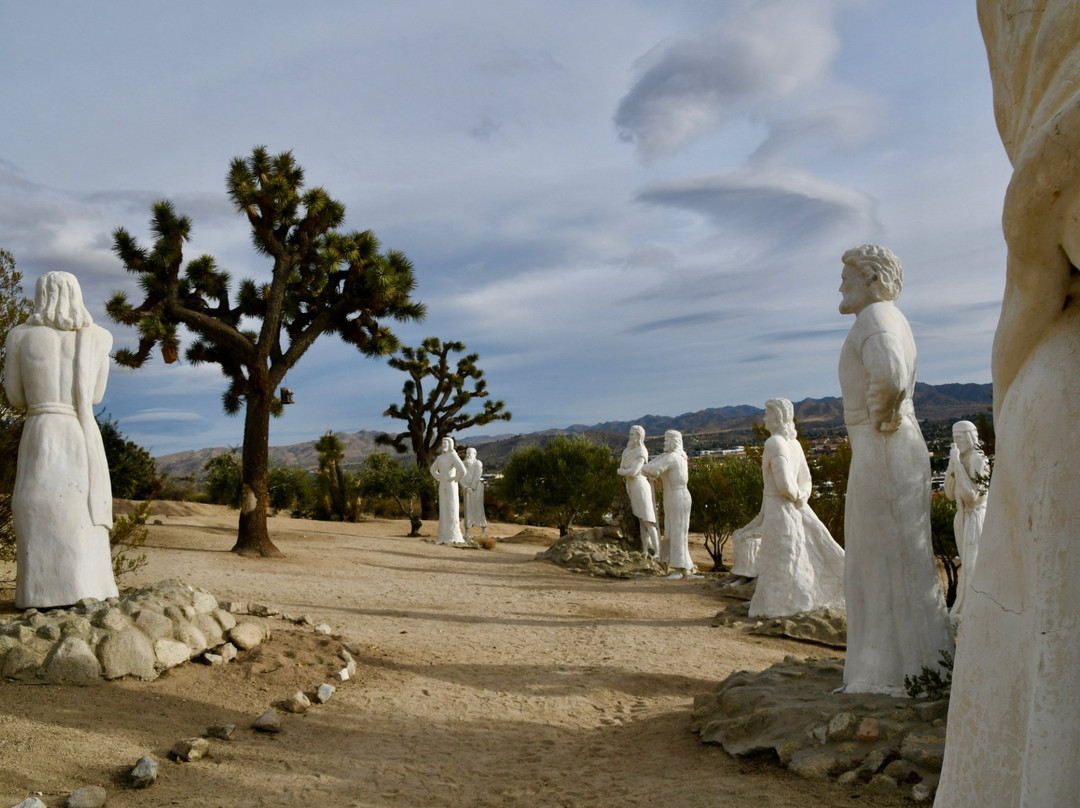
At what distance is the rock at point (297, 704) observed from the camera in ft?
17.9

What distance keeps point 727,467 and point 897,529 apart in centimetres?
1721

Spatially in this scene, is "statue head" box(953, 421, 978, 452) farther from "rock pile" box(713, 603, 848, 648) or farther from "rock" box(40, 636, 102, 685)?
"rock" box(40, 636, 102, 685)

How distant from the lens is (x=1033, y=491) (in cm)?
175

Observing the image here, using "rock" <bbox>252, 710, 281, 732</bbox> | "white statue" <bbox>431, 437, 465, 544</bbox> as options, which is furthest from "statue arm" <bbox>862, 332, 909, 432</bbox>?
"white statue" <bbox>431, 437, 465, 544</bbox>

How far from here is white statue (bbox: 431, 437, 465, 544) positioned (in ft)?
69.5

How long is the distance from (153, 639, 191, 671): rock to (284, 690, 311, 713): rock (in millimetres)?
927

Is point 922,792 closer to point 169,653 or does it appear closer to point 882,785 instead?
point 882,785

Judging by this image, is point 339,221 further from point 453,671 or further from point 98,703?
point 98,703

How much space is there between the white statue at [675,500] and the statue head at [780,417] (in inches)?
193

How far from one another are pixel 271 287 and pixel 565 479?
14756 millimetres

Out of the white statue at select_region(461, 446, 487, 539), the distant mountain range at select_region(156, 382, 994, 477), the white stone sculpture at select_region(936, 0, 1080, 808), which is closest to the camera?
the white stone sculpture at select_region(936, 0, 1080, 808)

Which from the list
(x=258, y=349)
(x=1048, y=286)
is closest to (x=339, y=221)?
(x=258, y=349)

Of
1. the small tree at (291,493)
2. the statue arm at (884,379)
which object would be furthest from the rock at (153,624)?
the small tree at (291,493)

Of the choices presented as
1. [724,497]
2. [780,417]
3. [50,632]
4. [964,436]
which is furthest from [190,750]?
[724,497]
